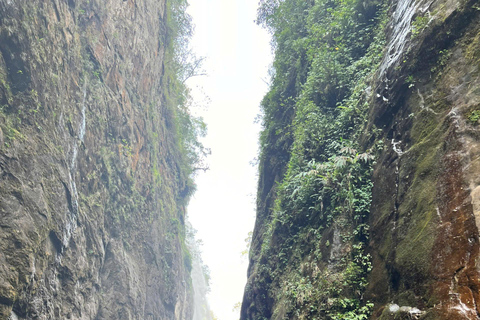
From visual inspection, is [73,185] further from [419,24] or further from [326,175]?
[419,24]

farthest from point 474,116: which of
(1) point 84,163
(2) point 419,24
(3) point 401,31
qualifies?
(1) point 84,163

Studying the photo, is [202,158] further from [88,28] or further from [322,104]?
[322,104]

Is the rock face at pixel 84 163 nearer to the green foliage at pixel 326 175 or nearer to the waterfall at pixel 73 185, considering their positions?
the waterfall at pixel 73 185

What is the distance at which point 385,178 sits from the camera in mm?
5969

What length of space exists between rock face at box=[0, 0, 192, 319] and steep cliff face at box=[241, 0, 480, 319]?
6701 mm

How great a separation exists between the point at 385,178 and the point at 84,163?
36.2 ft

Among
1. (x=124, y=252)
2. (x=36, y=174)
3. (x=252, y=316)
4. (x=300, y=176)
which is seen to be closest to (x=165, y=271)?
(x=124, y=252)

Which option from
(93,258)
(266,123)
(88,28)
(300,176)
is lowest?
(93,258)

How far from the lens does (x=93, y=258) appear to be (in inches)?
476

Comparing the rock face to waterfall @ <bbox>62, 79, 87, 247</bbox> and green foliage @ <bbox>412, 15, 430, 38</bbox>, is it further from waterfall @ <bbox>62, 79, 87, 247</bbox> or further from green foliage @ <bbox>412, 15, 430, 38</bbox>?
green foliage @ <bbox>412, 15, 430, 38</bbox>

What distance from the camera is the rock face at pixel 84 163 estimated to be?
26.6 ft

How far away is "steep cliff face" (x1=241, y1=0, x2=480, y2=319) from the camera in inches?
158

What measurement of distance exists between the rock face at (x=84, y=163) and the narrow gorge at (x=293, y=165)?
0.21 ft

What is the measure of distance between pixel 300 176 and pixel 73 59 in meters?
9.66
